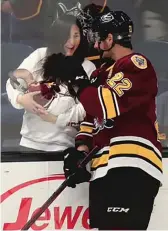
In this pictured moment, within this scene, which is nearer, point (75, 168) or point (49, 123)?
point (75, 168)

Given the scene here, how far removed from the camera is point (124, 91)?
2.19 metres

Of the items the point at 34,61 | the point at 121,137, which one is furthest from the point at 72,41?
the point at 121,137

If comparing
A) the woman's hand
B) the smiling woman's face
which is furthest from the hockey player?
the woman's hand

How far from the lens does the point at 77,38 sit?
8.25 ft

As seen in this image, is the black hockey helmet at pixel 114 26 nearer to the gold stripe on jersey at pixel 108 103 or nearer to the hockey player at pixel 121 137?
the hockey player at pixel 121 137

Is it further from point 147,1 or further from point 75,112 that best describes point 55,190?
point 147,1

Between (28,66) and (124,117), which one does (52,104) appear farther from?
(124,117)

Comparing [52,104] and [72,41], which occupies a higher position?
[72,41]

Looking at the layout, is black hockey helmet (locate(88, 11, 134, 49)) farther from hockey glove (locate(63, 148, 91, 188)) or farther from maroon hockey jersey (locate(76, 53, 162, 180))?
hockey glove (locate(63, 148, 91, 188))

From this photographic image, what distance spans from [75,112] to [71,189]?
367 mm

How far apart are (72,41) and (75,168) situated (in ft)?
1.91

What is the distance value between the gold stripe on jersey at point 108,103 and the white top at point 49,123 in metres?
0.33

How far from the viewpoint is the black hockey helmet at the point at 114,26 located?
2.33 metres

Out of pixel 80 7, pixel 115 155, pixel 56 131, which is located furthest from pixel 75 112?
A: pixel 80 7
